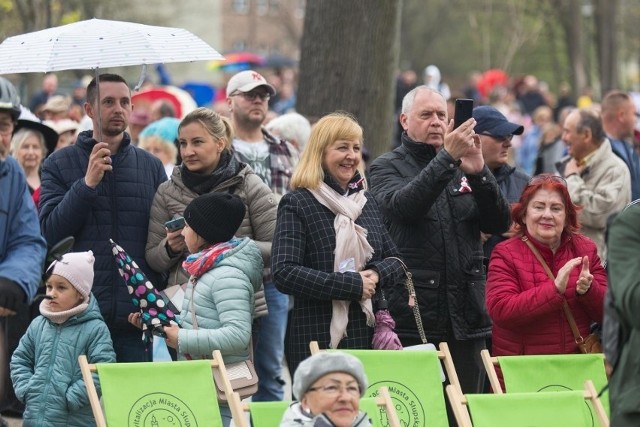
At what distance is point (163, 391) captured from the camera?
6.63 metres

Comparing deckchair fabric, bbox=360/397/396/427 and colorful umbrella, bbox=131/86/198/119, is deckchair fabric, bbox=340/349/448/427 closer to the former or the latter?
deckchair fabric, bbox=360/397/396/427

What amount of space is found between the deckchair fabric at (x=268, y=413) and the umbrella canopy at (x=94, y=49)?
191 centimetres

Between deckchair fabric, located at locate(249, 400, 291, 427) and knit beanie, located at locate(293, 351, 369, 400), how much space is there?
1.87 ft

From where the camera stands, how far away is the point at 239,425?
6340 millimetres

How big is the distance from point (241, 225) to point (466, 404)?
178 cm

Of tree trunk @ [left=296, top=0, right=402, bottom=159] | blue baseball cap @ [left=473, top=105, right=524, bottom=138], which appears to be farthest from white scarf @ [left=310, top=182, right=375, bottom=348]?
tree trunk @ [left=296, top=0, right=402, bottom=159]

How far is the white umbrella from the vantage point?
23.4ft

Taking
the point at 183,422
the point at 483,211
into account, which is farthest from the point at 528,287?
the point at 183,422

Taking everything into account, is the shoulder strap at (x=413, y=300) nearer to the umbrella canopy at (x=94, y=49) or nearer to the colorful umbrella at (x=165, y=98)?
the umbrella canopy at (x=94, y=49)

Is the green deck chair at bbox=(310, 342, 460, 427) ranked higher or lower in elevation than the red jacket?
lower

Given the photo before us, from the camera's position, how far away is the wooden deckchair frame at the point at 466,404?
6375 millimetres

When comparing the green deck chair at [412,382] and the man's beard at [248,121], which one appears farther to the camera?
the man's beard at [248,121]

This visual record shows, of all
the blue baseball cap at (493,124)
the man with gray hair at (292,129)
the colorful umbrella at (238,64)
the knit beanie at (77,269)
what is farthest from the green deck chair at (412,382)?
the colorful umbrella at (238,64)

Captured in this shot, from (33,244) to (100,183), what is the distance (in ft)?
3.12
